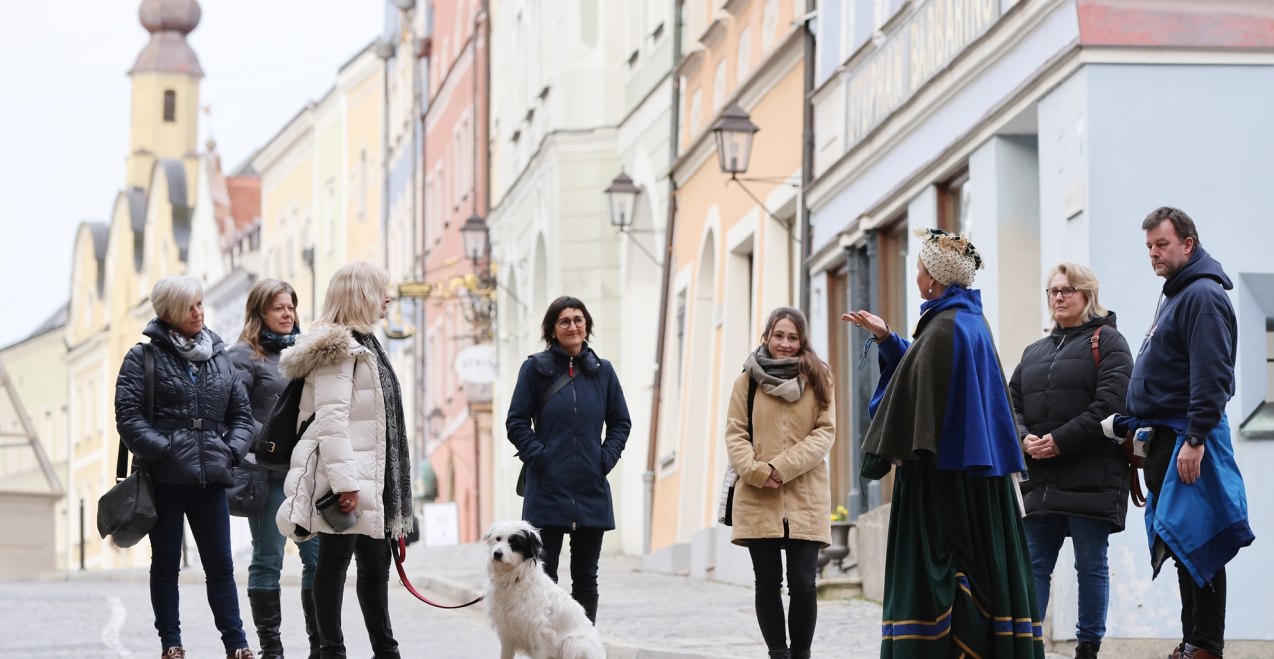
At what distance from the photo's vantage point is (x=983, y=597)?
905 centimetres

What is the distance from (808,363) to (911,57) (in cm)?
656

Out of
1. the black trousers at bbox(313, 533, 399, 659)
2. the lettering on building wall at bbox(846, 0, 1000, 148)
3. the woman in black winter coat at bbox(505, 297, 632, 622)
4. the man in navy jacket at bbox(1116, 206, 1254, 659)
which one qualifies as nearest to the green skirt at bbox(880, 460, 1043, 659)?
the man in navy jacket at bbox(1116, 206, 1254, 659)

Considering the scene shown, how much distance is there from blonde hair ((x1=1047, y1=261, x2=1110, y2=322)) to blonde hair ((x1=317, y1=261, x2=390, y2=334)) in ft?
10.4

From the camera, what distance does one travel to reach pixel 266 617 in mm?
11469

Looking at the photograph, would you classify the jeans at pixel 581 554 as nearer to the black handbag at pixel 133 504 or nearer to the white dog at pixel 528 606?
the white dog at pixel 528 606

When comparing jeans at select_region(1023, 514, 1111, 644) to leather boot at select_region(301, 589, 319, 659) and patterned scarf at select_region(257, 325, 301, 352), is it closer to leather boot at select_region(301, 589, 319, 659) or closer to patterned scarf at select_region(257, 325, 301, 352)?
leather boot at select_region(301, 589, 319, 659)

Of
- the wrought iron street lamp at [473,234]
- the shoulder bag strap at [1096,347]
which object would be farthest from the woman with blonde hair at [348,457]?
the wrought iron street lamp at [473,234]

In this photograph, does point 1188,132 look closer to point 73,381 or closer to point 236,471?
point 236,471

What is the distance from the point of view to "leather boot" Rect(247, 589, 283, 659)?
11.4 m

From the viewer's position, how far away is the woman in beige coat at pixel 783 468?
436 inches

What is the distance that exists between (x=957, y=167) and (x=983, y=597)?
24.9 ft

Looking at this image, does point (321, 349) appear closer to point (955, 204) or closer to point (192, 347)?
point (192, 347)

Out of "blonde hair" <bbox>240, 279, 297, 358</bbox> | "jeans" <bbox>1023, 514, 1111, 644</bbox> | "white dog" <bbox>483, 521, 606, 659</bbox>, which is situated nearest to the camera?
"white dog" <bbox>483, 521, 606, 659</bbox>

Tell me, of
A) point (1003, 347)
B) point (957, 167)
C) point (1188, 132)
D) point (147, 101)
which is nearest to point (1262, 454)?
point (1188, 132)
